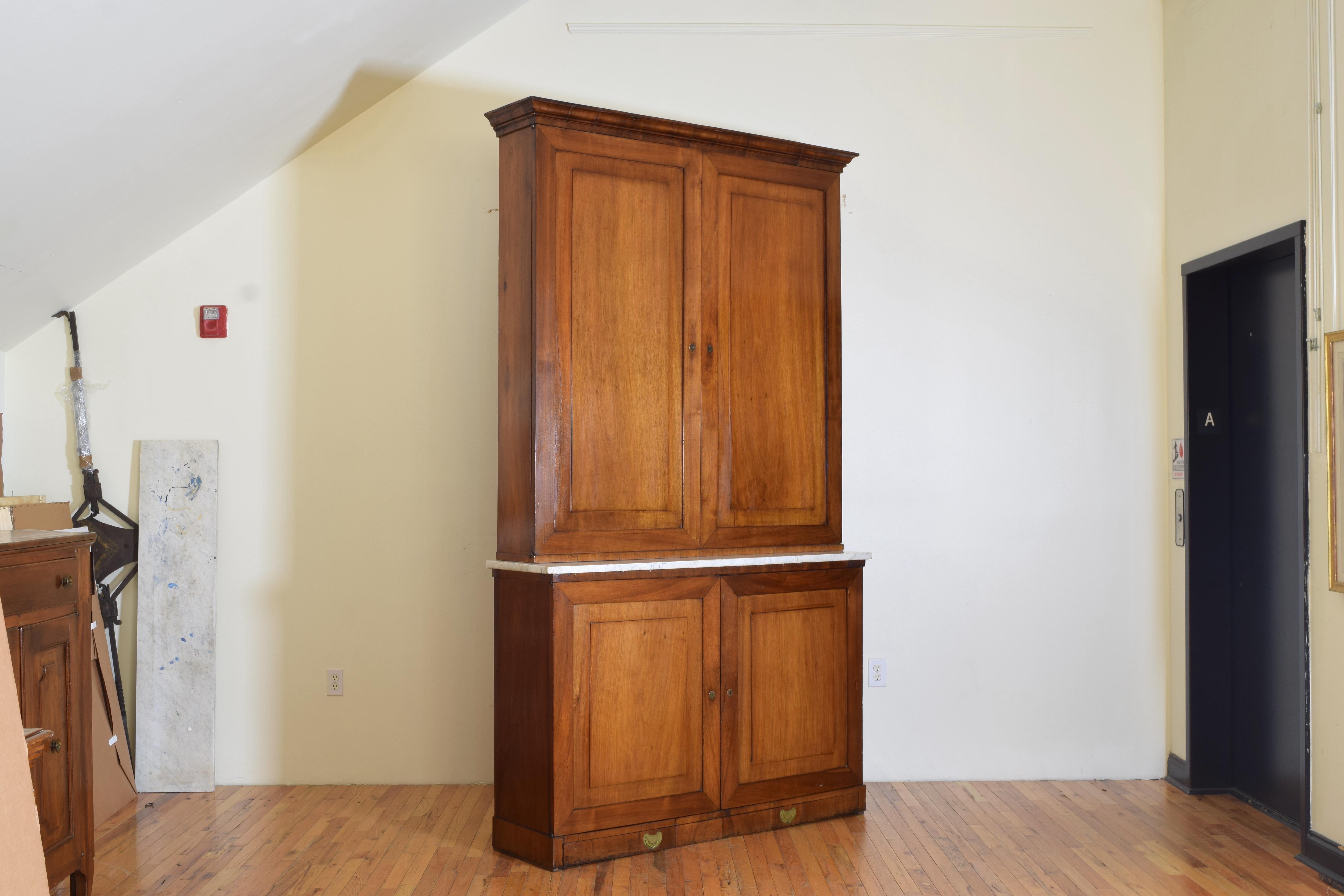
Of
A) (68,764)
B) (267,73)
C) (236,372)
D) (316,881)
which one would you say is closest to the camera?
(68,764)

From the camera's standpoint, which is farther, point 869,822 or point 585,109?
point 869,822

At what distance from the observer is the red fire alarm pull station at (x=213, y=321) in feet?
11.9

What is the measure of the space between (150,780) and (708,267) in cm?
283

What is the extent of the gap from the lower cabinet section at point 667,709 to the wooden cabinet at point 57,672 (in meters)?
1.17

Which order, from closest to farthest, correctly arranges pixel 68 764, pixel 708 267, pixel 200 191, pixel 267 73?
1. pixel 68 764
2. pixel 267 73
3. pixel 708 267
4. pixel 200 191

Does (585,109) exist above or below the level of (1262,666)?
above

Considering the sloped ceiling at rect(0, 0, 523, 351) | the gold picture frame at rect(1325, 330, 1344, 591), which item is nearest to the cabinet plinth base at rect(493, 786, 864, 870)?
the gold picture frame at rect(1325, 330, 1344, 591)

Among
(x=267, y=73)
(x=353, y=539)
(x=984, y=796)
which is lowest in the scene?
(x=984, y=796)

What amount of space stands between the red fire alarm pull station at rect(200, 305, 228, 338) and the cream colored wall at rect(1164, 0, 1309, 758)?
379 cm

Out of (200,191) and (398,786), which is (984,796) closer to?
(398,786)

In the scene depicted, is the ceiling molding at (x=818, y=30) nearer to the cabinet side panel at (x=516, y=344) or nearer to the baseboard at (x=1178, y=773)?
the cabinet side panel at (x=516, y=344)

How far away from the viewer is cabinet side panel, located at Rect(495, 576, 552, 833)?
288 centimetres

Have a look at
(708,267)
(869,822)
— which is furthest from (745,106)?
(869,822)

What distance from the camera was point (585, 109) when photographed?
2961mm
